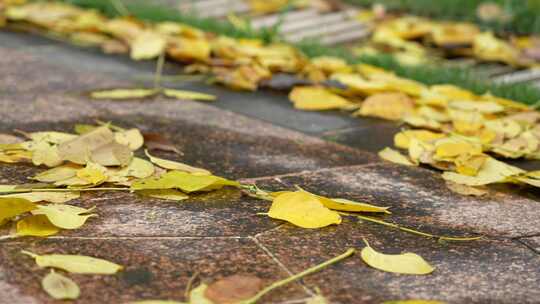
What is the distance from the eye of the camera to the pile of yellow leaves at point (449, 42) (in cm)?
348

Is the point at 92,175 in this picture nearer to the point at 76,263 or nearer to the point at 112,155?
the point at 112,155

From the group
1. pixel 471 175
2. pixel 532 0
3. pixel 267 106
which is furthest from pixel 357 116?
pixel 532 0

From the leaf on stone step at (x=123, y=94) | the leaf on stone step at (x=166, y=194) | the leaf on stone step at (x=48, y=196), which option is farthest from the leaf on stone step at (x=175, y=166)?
the leaf on stone step at (x=123, y=94)

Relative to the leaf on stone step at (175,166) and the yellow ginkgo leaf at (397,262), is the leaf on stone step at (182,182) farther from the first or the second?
the yellow ginkgo leaf at (397,262)

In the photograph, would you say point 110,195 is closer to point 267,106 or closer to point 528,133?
point 267,106

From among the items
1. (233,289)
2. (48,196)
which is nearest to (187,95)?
(48,196)

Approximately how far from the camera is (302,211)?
1.55 metres

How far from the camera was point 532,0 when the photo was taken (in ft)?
12.7

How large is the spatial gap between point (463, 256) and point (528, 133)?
3.05 ft

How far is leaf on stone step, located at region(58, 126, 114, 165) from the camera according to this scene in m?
1.79

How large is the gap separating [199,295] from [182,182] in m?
0.45

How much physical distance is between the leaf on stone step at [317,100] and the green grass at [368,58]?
0.47m

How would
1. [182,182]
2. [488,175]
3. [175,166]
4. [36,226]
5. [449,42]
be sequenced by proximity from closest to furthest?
[36,226] < [182,182] < [175,166] < [488,175] < [449,42]

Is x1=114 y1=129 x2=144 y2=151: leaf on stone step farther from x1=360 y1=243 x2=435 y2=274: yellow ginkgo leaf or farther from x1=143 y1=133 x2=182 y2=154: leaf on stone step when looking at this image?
x1=360 y1=243 x2=435 y2=274: yellow ginkgo leaf
